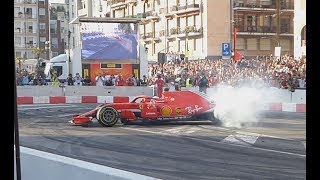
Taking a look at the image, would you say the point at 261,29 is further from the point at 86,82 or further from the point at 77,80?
the point at 86,82

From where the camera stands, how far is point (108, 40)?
852 centimetres

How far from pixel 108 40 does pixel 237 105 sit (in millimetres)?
2849

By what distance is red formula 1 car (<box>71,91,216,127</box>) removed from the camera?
8.62 meters

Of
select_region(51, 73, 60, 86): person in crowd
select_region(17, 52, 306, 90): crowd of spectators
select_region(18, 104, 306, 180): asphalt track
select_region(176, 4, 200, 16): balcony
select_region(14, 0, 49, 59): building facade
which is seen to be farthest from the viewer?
select_region(51, 73, 60, 86): person in crowd

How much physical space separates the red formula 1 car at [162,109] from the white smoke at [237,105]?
1.07 ft

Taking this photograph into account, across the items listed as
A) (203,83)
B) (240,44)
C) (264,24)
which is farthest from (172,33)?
(264,24)

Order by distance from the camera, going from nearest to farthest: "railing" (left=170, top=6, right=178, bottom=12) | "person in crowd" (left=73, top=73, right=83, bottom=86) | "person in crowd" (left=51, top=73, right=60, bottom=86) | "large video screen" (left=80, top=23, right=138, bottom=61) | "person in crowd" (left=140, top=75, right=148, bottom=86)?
"large video screen" (left=80, top=23, right=138, bottom=61) < "railing" (left=170, top=6, right=178, bottom=12) < "person in crowd" (left=73, top=73, right=83, bottom=86) < "person in crowd" (left=140, top=75, right=148, bottom=86) < "person in crowd" (left=51, top=73, right=60, bottom=86)

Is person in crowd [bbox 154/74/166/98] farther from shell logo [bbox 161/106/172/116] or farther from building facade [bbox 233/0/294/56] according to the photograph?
shell logo [bbox 161/106/172/116]

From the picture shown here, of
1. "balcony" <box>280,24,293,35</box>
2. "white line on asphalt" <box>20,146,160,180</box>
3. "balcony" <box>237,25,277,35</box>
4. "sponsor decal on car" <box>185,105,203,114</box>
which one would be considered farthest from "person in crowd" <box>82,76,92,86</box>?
"white line on asphalt" <box>20,146,160,180</box>

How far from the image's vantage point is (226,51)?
10.3 metres

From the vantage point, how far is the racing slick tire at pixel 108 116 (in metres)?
8.50

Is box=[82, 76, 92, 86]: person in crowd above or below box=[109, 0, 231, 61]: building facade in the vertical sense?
below
